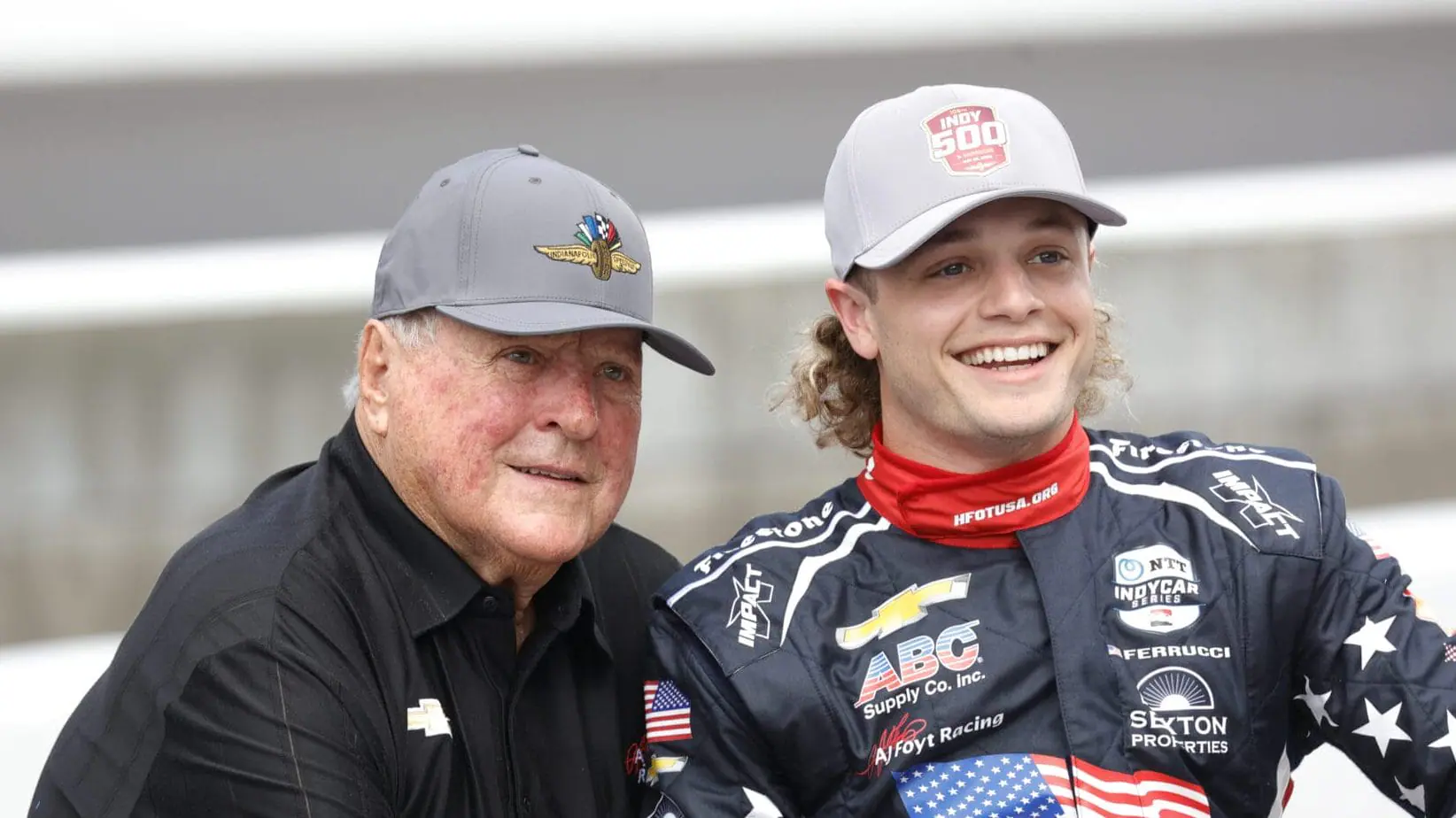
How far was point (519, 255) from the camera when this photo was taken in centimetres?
215

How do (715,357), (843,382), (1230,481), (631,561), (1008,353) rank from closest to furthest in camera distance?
(1008,353), (1230,481), (843,382), (631,561), (715,357)

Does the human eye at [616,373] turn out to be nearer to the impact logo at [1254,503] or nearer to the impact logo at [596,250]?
the impact logo at [596,250]

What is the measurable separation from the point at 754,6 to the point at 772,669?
2.07 meters

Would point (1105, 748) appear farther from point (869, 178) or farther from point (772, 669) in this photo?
point (869, 178)

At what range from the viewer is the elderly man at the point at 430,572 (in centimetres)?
198

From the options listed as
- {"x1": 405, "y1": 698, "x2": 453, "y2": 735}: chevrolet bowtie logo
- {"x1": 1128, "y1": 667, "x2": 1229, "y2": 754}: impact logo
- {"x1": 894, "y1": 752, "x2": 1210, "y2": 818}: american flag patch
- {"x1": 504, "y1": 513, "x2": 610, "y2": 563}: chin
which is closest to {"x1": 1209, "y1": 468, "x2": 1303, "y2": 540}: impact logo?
{"x1": 1128, "y1": 667, "x2": 1229, "y2": 754}: impact logo

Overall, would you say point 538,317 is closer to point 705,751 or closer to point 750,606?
point 750,606

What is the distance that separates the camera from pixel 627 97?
12.5ft

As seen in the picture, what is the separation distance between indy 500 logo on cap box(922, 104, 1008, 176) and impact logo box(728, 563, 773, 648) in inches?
24.7

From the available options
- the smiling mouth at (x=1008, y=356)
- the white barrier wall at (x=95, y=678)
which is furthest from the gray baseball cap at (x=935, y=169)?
the white barrier wall at (x=95, y=678)

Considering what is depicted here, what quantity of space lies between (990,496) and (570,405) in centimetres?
59

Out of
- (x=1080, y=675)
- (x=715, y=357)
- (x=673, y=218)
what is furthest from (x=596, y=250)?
(x=673, y=218)

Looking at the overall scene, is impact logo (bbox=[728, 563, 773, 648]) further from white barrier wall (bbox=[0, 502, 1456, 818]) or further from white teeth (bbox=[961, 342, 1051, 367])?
white barrier wall (bbox=[0, 502, 1456, 818])

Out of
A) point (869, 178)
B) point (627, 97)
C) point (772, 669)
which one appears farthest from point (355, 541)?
point (627, 97)
